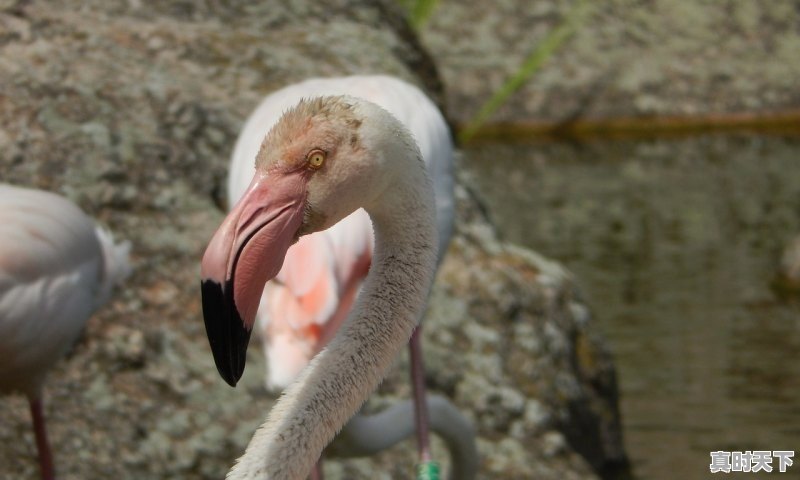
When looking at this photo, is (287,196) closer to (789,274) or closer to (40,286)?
(40,286)

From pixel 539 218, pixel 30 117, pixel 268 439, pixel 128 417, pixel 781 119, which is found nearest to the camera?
pixel 268 439

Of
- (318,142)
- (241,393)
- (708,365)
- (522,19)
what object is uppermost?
(318,142)

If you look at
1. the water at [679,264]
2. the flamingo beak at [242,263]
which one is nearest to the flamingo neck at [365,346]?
the flamingo beak at [242,263]

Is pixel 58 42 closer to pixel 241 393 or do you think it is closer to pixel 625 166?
pixel 241 393

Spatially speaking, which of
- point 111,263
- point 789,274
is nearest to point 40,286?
point 111,263

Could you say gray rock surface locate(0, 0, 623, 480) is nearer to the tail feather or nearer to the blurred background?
the blurred background

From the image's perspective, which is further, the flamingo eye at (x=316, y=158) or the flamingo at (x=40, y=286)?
the flamingo at (x=40, y=286)

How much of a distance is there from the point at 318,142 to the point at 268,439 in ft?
1.63

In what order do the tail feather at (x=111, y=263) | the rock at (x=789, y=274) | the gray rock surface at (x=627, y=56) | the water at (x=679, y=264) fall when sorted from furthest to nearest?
1. the gray rock surface at (x=627, y=56)
2. the rock at (x=789, y=274)
3. the water at (x=679, y=264)
4. the tail feather at (x=111, y=263)

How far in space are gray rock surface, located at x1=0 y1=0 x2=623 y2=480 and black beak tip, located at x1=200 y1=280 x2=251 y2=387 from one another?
6.89 feet

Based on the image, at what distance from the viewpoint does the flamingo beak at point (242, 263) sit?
2049 millimetres

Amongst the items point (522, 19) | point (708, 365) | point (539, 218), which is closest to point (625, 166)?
point (539, 218)

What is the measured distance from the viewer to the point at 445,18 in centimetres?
1598

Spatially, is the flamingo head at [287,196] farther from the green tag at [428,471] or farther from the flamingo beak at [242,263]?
the green tag at [428,471]
